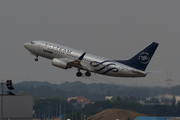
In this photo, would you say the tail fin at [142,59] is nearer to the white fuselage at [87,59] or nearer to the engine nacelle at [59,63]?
the white fuselage at [87,59]

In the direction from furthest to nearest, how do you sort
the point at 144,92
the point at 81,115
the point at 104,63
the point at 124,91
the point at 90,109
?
the point at 90,109, the point at 81,115, the point at 124,91, the point at 144,92, the point at 104,63

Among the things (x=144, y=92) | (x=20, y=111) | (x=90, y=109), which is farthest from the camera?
(x=90, y=109)

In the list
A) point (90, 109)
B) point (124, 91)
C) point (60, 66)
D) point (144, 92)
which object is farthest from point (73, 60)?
point (90, 109)

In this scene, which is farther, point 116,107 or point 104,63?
point 116,107

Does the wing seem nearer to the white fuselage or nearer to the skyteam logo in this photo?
the white fuselage

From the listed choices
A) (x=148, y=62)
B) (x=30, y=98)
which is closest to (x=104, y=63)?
(x=148, y=62)

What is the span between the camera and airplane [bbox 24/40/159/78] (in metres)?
94.6

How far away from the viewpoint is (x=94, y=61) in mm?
96375

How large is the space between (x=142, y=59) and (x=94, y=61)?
442 inches

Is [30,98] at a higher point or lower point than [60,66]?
lower

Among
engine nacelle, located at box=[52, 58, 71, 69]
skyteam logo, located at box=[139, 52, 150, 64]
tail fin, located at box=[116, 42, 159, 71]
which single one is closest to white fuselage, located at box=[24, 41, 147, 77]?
engine nacelle, located at box=[52, 58, 71, 69]

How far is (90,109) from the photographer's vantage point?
17738 cm

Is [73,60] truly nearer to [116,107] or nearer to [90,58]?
[90,58]

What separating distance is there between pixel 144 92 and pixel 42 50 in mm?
34150
